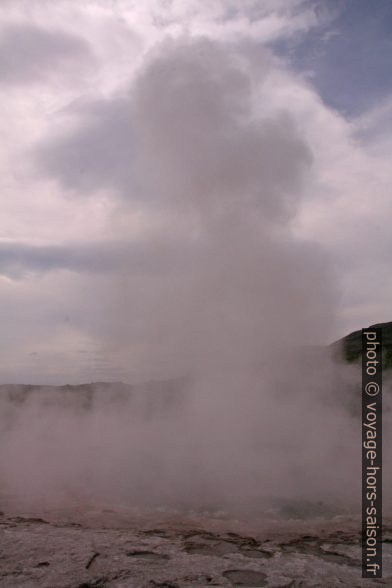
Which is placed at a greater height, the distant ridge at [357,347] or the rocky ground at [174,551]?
the distant ridge at [357,347]

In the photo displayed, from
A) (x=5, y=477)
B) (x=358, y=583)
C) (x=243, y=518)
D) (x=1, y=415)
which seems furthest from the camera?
(x=1, y=415)

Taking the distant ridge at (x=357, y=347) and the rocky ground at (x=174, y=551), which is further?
the distant ridge at (x=357, y=347)

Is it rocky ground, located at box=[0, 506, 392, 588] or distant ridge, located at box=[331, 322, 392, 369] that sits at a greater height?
distant ridge, located at box=[331, 322, 392, 369]

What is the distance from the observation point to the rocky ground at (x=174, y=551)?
13.2 feet

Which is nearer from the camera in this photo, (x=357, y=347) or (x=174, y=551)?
(x=174, y=551)

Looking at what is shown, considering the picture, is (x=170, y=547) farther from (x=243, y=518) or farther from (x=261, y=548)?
(x=243, y=518)

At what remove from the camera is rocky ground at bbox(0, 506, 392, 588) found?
13.2 ft

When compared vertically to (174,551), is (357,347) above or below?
above

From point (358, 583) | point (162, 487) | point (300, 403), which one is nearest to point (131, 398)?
point (300, 403)

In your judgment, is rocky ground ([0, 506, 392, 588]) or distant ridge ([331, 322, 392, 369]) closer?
rocky ground ([0, 506, 392, 588])

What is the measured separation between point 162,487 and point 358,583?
351 cm

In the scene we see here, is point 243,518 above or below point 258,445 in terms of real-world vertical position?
below

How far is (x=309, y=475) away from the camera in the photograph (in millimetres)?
7430

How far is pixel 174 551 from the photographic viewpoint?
4.67 m
